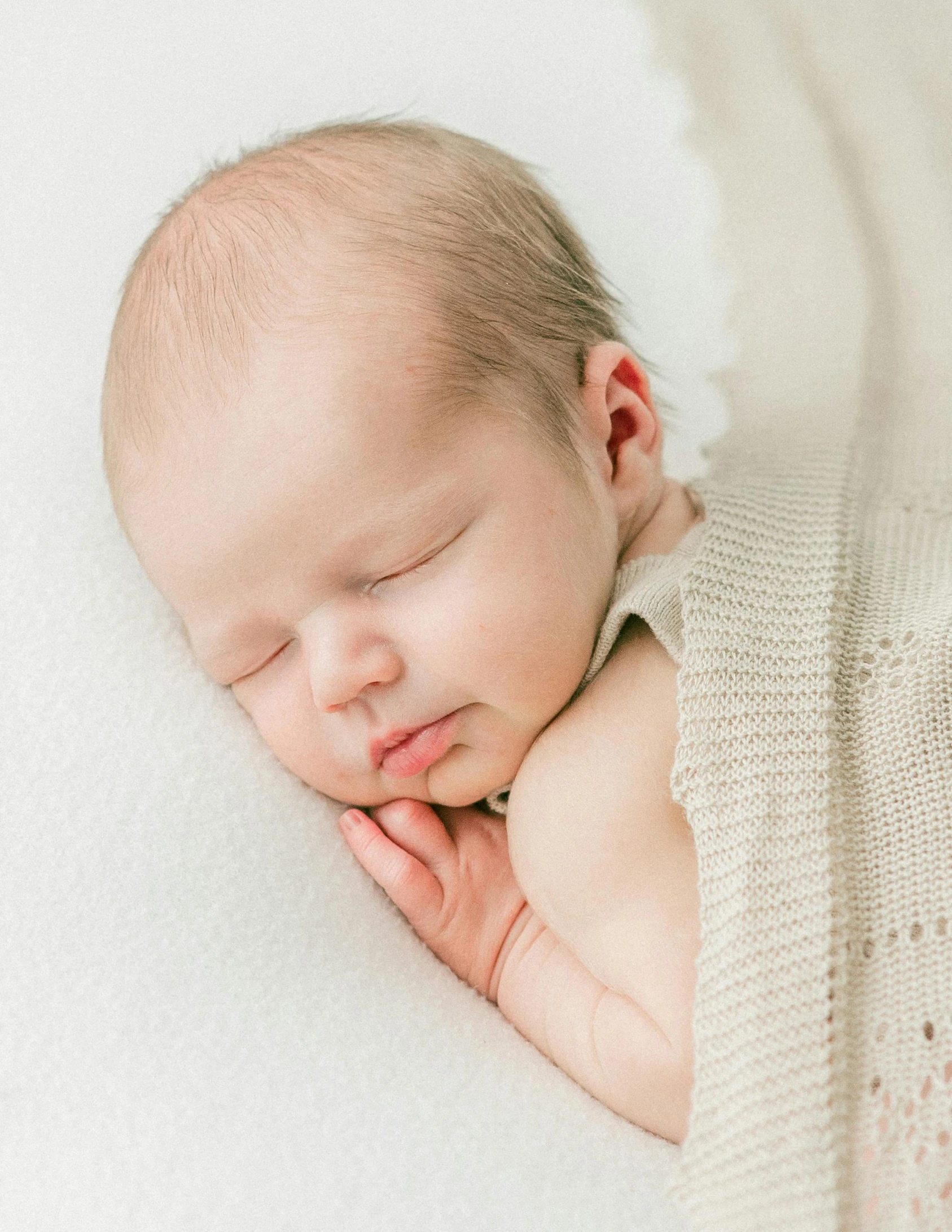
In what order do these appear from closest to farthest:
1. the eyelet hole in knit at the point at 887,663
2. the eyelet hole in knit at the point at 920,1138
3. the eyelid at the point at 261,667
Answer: the eyelet hole in knit at the point at 920,1138, the eyelet hole in knit at the point at 887,663, the eyelid at the point at 261,667

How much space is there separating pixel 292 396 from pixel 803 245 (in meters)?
0.85

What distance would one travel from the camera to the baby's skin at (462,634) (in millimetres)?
944

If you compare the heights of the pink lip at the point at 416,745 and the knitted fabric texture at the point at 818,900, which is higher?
the pink lip at the point at 416,745

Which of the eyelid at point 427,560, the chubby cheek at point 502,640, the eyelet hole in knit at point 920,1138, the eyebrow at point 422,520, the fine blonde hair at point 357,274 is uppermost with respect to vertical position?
the fine blonde hair at point 357,274

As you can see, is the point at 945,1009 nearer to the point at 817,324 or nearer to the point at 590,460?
the point at 590,460

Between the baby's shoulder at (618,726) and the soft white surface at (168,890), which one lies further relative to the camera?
the baby's shoulder at (618,726)

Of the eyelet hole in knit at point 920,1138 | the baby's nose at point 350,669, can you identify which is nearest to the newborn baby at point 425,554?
the baby's nose at point 350,669

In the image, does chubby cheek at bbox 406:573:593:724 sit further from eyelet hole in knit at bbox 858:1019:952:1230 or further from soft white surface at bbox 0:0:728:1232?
eyelet hole in knit at bbox 858:1019:952:1230

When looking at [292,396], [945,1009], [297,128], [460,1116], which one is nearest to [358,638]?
[292,396]

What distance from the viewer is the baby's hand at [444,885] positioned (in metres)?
1.08

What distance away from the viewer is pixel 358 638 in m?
0.98

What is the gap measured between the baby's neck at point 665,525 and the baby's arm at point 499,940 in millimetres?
303

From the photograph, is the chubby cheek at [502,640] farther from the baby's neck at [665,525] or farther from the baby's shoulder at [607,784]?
the baby's neck at [665,525]

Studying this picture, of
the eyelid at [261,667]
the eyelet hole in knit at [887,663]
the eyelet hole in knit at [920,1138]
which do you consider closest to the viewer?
the eyelet hole in knit at [920,1138]
